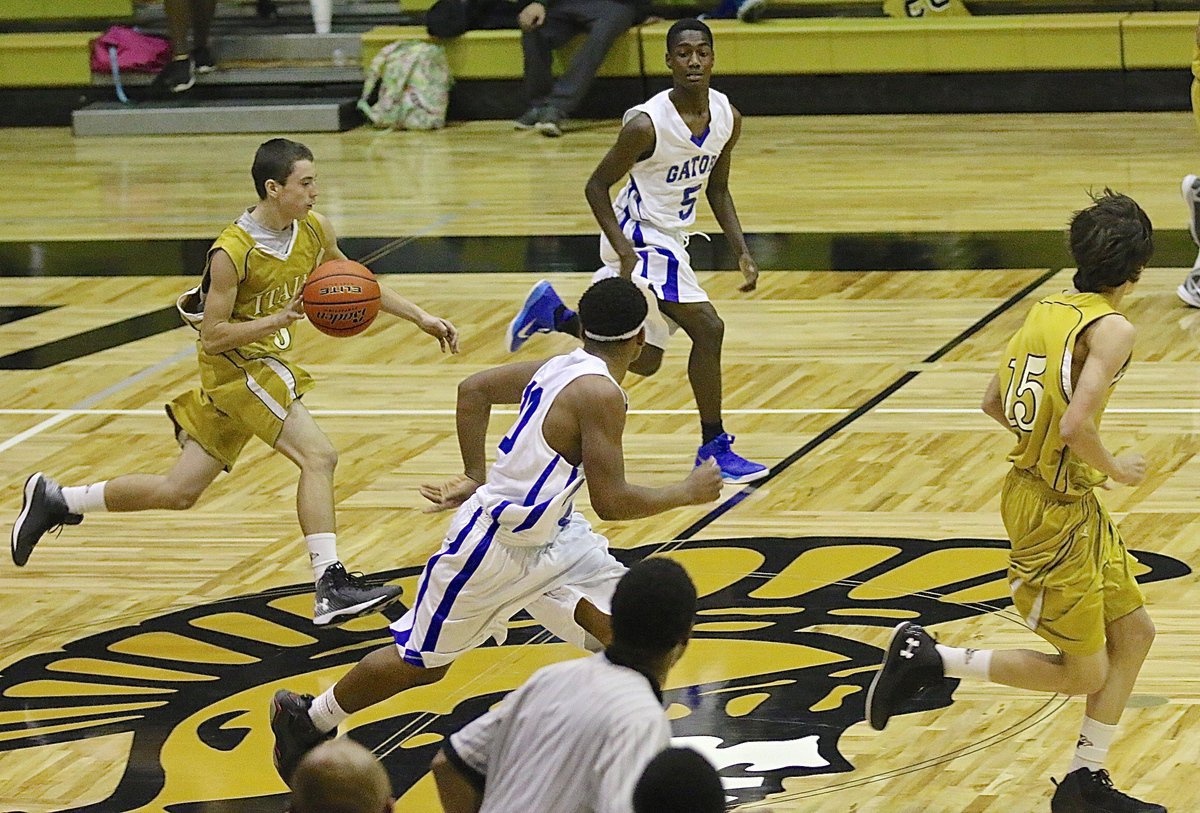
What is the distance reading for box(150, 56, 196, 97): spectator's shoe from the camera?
51.2 feet

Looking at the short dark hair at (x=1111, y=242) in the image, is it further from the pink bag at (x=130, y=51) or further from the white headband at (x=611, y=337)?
the pink bag at (x=130, y=51)

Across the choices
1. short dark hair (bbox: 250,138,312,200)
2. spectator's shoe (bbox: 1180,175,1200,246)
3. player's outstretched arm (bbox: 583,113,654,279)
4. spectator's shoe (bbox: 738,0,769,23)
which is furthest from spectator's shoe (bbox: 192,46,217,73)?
short dark hair (bbox: 250,138,312,200)

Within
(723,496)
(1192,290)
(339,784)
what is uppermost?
(339,784)

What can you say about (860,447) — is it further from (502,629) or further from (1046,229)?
(1046,229)

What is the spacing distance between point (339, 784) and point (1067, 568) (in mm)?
1918

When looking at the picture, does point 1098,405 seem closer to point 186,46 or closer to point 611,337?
point 611,337

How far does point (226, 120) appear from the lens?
49.8ft

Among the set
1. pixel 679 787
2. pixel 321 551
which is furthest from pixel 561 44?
pixel 679 787

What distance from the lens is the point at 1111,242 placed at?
3979mm

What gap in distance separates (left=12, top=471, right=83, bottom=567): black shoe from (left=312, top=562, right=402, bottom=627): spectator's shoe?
37.8 inches

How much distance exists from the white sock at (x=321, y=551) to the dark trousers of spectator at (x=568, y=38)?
30.1ft

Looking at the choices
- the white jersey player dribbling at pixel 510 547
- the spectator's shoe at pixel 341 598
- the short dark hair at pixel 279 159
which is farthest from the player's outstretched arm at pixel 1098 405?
the short dark hair at pixel 279 159

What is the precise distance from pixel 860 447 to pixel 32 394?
3.53 m

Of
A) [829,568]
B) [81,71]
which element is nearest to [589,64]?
[81,71]
